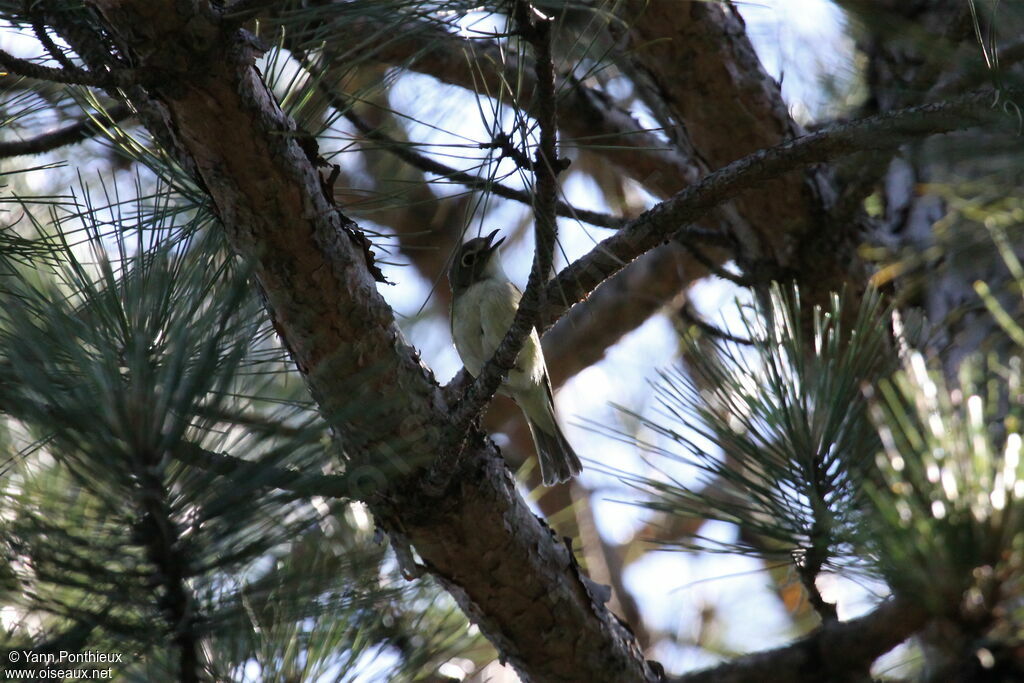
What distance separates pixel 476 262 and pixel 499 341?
0.58 m

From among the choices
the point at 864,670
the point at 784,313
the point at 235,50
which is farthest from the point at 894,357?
the point at 235,50

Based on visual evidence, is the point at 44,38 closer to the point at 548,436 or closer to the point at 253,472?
the point at 253,472

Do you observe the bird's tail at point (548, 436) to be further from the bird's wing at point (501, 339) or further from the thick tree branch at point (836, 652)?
the thick tree branch at point (836, 652)

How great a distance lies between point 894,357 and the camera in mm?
2479

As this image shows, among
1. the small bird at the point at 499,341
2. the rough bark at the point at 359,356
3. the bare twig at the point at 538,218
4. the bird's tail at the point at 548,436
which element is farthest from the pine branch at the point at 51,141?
the bird's tail at the point at 548,436

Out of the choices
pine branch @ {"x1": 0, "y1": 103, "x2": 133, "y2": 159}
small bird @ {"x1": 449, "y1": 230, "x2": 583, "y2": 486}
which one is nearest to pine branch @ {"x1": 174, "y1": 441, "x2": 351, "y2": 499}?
pine branch @ {"x1": 0, "y1": 103, "x2": 133, "y2": 159}

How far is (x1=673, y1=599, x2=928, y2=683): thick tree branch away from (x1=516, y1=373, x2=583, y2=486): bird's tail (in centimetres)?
328

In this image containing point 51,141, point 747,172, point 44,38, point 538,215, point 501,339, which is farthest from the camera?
point 501,339

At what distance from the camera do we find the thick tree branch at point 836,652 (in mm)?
1347

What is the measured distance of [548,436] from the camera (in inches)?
194

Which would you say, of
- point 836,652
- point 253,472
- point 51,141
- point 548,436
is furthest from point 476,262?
point 836,652

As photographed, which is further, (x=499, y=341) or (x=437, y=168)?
(x=499, y=341)

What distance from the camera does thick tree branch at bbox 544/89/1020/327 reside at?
88.4 inches

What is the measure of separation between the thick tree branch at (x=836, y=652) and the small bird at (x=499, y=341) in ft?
9.64
